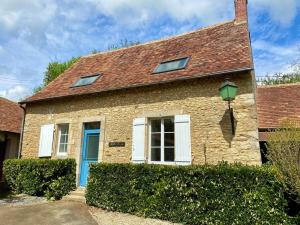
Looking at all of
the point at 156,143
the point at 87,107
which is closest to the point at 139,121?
the point at 156,143

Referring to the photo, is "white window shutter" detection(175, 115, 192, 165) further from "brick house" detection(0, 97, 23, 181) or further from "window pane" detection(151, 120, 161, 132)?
"brick house" detection(0, 97, 23, 181)

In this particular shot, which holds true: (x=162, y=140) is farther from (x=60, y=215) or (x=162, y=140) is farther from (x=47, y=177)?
(x=47, y=177)

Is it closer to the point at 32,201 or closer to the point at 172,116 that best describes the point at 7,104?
the point at 32,201

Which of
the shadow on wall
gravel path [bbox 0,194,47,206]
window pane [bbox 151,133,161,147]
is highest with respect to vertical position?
the shadow on wall

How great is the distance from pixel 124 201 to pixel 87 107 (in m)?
4.13

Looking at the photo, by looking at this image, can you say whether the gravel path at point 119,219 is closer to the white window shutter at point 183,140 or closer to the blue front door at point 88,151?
the white window shutter at point 183,140

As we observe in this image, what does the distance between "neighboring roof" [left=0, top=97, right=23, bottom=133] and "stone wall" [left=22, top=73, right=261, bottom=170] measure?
2538 mm

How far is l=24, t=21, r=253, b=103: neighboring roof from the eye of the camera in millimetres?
8047

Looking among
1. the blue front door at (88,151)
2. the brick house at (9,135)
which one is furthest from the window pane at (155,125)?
the brick house at (9,135)

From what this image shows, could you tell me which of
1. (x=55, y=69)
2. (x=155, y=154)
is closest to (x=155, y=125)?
(x=155, y=154)

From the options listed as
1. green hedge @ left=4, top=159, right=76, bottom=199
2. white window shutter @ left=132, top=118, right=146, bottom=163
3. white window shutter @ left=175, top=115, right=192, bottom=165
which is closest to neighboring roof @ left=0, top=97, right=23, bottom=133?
green hedge @ left=4, top=159, right=76, bottom=199

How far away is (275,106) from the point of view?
32.4ft

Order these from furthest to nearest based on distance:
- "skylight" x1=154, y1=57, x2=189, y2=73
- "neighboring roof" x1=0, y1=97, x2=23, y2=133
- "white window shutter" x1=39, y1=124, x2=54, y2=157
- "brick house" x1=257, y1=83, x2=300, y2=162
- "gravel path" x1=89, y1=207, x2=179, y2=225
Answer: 1. "neighboring roof" x1=0, y1=97, x2=23, y2=133
2. "white window shutter" x1=39, y1=124, x2=54, y2=157
3. "skylight" x1=154, y1=57, x2=189, y2=73
4. "brick house" x1=257, y1=83, x2=300, y2=162
5. "gravel path" x1=89, y1=207, x2=179, y2=225

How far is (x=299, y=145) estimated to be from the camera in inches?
225
